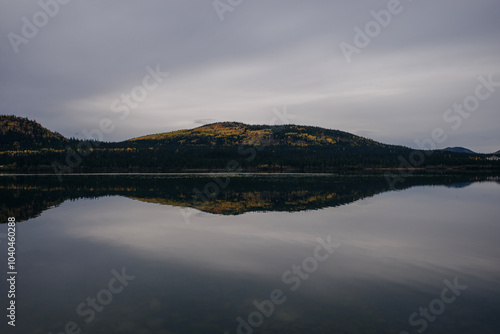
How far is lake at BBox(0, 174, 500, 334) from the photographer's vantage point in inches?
359

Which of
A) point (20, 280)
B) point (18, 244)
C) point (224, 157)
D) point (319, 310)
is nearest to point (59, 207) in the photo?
point (18, 244)

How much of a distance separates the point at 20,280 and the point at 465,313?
46.5ft

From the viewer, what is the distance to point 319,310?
9.73m

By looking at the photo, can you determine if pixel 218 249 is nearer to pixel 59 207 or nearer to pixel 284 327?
pixel 284 327

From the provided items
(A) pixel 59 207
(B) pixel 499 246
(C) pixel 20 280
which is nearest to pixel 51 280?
(C) pixel 20 280

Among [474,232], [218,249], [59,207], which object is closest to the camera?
[218,249]

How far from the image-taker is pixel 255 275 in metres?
12.8

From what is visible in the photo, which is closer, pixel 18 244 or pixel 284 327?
pixel 284 327

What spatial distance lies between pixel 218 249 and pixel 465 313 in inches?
403

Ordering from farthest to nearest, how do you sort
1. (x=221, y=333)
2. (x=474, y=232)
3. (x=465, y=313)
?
(x=474, y=232) → (x=465, y=313) → (x=221, y=333)

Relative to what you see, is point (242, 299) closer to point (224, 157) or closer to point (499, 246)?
point (499, 246)

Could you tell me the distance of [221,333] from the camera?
8438 mm

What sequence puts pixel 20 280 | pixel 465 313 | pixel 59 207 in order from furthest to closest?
pixel 59 207 < pixel 20 280 < pixel 465 313

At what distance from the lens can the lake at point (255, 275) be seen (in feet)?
29.9
